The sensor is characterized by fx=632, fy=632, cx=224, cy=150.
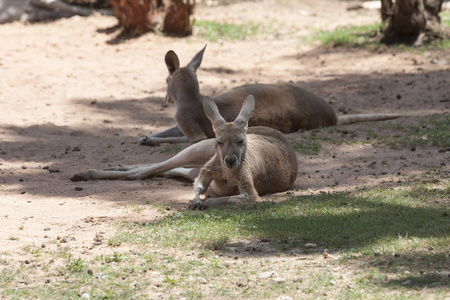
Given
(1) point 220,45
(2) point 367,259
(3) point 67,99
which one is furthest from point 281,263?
(1) point 220,45

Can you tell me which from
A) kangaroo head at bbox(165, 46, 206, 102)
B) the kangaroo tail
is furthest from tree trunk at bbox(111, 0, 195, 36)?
the kangaroo tail

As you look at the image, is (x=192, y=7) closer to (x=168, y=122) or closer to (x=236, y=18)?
(x=236, y=18)

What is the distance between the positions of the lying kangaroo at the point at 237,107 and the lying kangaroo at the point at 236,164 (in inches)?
63.4

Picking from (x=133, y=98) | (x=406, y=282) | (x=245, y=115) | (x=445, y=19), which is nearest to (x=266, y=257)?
(x=406, y=282)

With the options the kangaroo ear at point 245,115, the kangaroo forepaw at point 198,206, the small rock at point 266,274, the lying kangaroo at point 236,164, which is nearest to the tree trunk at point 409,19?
the lying kangaroo at point 236,164

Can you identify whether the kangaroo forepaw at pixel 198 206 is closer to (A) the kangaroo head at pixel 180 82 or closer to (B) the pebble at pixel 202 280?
(B) the pebble at pixel 202 280

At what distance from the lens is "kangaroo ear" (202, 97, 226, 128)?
551 centimetres

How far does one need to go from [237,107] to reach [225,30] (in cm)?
666

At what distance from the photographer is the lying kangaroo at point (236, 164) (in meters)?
5.31

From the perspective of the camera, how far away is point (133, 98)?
1057 centimetres

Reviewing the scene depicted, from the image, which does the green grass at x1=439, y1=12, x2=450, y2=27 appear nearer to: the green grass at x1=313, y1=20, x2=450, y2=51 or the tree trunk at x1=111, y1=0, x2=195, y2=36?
the green grass at x1=313, y1=20, x2=450, y2=51

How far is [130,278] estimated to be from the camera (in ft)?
12.4

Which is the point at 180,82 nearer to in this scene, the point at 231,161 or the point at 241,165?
the point at 241,165

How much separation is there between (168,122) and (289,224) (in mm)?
5169
